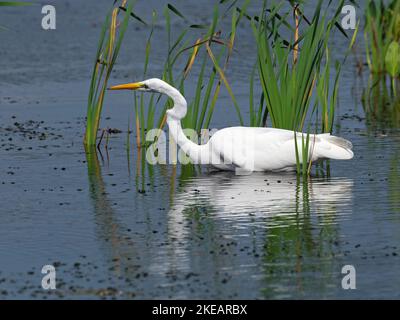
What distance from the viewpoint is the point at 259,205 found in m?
12.5

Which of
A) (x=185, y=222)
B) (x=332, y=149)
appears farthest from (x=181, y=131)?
(x=185, y=222)

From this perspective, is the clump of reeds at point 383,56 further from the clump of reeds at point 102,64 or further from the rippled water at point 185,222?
the clump of reeds at point 102,64

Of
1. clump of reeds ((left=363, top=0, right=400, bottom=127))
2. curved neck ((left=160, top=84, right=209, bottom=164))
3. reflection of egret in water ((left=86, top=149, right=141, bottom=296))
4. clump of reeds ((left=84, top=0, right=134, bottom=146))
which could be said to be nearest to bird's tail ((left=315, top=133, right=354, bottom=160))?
curved neck ((left=160, top=84, right=209, bottom=164))

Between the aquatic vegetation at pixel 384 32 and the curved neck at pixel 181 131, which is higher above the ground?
the aquatic vegetation at pixel 384 32

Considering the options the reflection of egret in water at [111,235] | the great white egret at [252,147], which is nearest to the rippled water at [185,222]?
the reflection of egret in water at [111,235]

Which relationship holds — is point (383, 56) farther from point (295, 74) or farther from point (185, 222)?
point (185, 222)

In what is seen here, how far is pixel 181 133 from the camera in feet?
47.3

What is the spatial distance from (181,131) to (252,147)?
88 cm

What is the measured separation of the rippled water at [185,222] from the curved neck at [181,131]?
0.24m

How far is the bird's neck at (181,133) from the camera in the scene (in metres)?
14.3

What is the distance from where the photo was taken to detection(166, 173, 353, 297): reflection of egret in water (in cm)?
1016

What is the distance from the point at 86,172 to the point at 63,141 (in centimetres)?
219

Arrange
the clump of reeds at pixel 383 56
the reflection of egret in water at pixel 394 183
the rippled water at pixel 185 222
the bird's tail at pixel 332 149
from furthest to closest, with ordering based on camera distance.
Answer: the clump of reeds at pixel 383 56, the bird's tail at pixel 332 149, the reflection of egret in water at pixel 394 183, the rippled water at pixel 185 222

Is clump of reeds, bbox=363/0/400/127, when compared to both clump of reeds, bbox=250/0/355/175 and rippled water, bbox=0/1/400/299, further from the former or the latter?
clump of reeds, bbox=250/0/355/175
